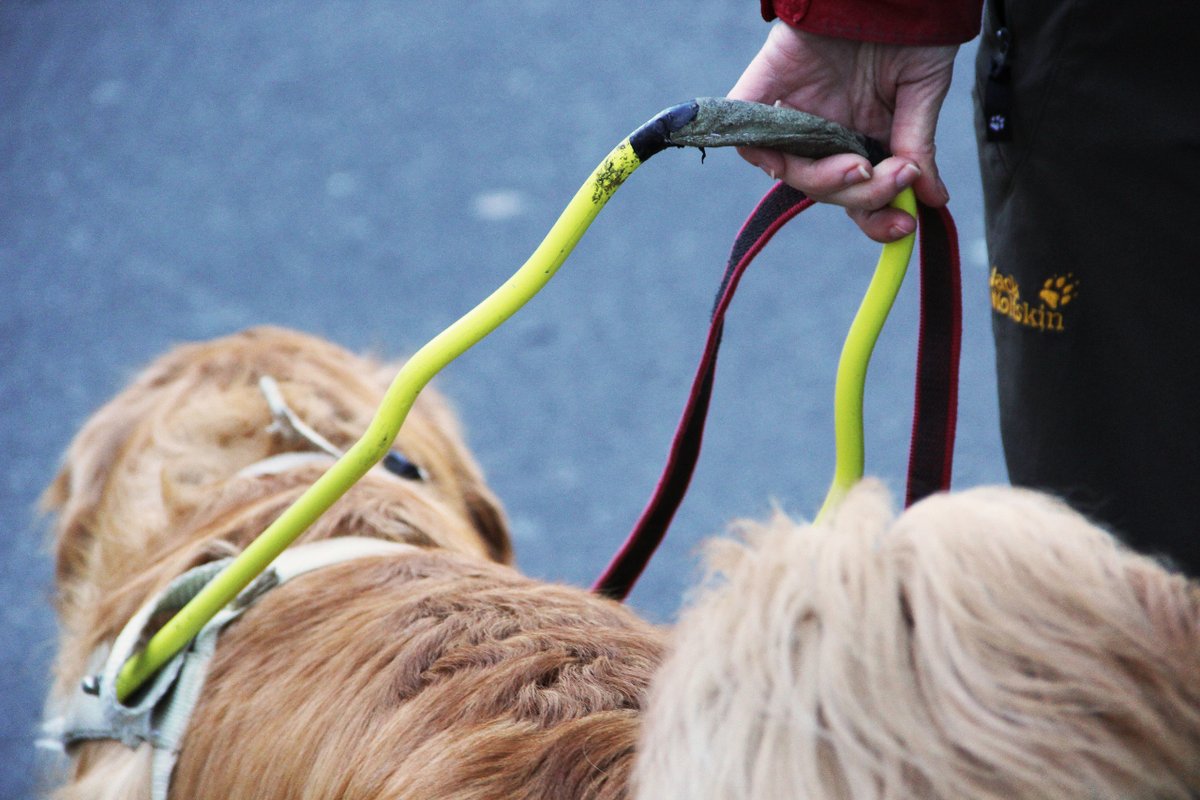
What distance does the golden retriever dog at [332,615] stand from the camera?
0.91 meters

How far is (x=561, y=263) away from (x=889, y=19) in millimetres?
366

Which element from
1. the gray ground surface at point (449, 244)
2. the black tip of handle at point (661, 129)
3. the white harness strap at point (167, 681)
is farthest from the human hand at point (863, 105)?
the gray ground surface at point (449, 244)

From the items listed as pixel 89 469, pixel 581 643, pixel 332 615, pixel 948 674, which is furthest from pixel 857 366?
pixel 89 469

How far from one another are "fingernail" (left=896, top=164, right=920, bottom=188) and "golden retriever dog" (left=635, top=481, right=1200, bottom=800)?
47 cm

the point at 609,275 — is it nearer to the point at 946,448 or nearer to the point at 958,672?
the point at 946,448

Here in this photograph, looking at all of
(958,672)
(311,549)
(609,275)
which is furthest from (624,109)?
(958,672)

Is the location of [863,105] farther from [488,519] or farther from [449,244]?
[449,244]

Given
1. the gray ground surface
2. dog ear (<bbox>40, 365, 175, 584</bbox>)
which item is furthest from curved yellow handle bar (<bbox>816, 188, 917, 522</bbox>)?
the gray ground surface

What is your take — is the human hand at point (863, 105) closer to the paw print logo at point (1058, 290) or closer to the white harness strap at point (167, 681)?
the paw print logo at point (1058, 290)

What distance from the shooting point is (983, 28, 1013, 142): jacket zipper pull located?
104 cm

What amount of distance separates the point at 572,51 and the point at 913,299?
169 centimetres

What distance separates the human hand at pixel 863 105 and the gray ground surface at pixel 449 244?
128 cm

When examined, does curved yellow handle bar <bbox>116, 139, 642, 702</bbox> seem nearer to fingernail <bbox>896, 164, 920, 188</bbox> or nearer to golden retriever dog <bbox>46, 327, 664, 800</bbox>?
golden retriever dog <bbox>46, 327, 664, 800</bbox>

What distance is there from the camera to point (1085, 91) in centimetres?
97
